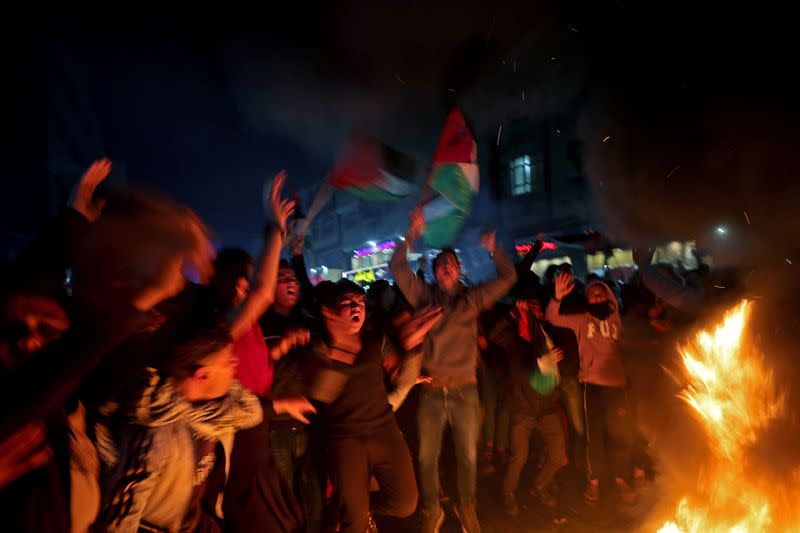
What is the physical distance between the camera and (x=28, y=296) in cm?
182

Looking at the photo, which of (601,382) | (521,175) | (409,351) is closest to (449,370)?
(409,351)

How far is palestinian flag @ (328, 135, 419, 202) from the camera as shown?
22.4ft

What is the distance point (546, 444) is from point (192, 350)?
323 cm

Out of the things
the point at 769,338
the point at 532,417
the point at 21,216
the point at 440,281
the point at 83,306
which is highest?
the point at 21,216

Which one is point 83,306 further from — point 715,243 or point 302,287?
point 715,243

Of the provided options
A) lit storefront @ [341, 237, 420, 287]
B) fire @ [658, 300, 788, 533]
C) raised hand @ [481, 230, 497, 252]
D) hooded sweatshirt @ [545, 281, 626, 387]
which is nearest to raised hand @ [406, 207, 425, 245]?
raised hand @ [481, 230, 497, 252]

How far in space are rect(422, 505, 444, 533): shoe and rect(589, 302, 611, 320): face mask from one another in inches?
87.8

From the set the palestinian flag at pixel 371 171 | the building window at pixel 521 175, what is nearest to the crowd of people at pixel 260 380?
the palestinian flag at pixel 371 171

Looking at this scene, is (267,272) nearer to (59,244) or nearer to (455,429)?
(59,244)

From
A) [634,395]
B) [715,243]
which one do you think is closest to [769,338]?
[634,395]

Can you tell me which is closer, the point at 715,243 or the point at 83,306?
the point at 83,306

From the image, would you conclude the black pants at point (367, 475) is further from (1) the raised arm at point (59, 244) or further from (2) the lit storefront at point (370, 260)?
(2) the lit storefront at point (370, 260)

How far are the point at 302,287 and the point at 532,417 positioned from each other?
2.35 metres

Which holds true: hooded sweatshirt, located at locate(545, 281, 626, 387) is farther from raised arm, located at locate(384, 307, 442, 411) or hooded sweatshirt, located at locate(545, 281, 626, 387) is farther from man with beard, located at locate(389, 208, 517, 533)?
raised arm, located at locate(384, 307, 442, 411)
